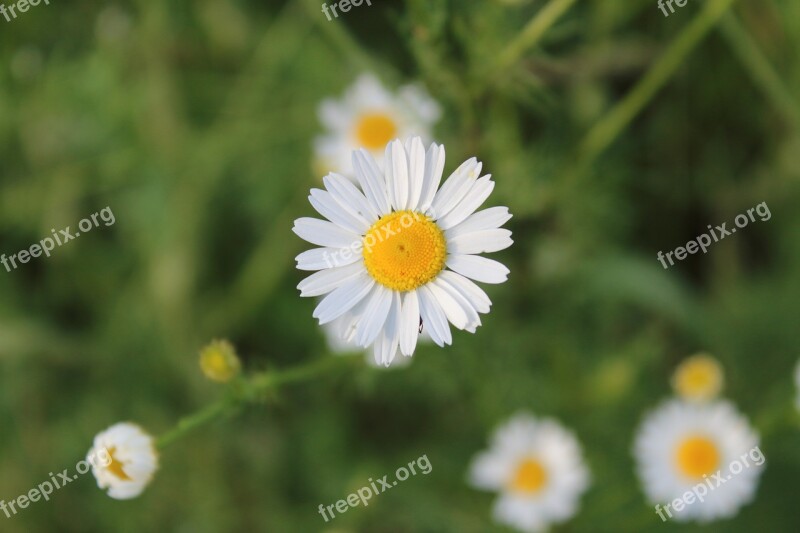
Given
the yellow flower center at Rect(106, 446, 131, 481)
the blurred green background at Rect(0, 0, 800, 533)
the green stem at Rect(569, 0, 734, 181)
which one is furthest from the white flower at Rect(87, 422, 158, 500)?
the green stem at Rect(569, 0, 734, 181)

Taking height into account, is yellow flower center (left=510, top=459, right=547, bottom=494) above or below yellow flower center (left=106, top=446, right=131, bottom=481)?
below

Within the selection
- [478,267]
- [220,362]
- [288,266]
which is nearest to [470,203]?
[478,267]

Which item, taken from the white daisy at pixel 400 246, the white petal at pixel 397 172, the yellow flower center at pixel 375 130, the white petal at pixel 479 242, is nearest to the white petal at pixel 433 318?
the white daisy at pixel 400 246

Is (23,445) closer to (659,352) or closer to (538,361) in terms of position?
(538,361)

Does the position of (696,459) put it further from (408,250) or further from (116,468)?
(116,468)

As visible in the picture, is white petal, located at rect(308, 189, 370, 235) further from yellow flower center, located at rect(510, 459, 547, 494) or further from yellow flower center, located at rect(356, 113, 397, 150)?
yellow flower center, located at rect(510, 459, 547, 494)
